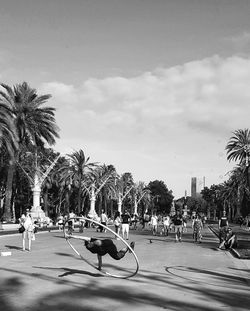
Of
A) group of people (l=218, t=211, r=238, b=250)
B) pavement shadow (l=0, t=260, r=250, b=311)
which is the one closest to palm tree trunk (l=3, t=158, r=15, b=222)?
group of people (l=218, t=211, r=238, b=250)

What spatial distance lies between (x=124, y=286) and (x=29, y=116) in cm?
3499

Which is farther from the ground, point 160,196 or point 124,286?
point 160,196

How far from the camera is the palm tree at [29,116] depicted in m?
41.8

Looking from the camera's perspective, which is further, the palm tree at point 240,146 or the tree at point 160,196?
the tree at point 160,196

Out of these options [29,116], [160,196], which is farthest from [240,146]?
[160,196]

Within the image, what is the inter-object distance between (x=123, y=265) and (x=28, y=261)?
10.0 ft

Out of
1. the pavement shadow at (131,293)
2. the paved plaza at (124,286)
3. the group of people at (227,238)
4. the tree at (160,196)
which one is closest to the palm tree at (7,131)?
the group of people at (227,238)

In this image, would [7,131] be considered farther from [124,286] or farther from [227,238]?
[124,286]

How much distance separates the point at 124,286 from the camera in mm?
9234

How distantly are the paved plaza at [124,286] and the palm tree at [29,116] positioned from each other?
29.0 metres

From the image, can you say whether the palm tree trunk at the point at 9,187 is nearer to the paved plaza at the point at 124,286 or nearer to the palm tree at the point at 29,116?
the palm tree at the point at 29,116

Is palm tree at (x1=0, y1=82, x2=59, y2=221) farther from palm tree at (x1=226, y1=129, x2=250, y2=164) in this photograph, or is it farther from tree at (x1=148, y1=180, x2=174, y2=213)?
tree at (x1=148, y1=180, x2=174, y2=213)

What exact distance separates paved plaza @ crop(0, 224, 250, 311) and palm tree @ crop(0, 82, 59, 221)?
29.0 m

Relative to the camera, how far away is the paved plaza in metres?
7.43
